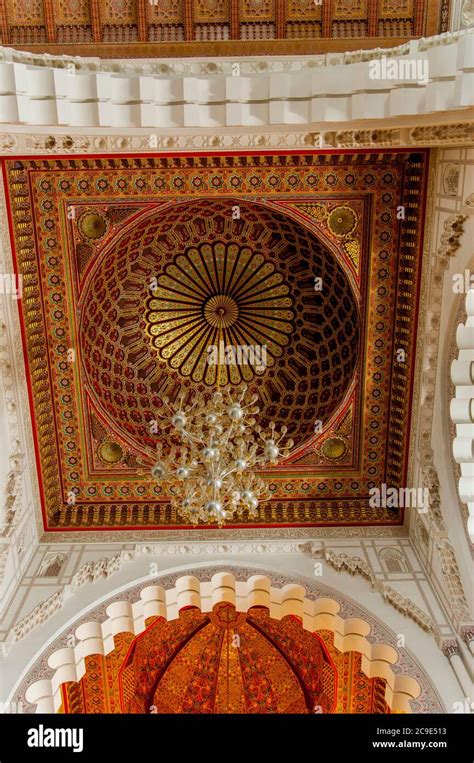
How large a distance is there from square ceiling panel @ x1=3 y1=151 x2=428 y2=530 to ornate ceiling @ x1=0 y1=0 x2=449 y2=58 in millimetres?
910

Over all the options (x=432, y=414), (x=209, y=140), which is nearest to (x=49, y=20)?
(x=209, y=140)

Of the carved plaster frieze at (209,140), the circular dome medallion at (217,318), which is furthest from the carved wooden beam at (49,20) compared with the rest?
the circular dome medallion at (217,318)

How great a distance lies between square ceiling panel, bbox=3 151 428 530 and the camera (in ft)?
19.5

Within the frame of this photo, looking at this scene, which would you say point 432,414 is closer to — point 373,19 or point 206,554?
point 206,554

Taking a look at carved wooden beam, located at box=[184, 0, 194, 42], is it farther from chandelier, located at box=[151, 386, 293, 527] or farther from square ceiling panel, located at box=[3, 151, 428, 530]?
chandelier, located at box=[151, 386, 293, 527]

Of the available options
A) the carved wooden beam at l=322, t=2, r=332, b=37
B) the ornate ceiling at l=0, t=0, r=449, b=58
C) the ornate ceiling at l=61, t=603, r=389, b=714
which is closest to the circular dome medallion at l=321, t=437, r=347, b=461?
the ornate ceiling at l=61, t=603, r=389, b=714

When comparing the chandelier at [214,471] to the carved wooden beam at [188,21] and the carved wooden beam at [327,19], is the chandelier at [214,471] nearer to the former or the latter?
the carved wooden beam at [188,21]

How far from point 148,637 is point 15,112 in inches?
264

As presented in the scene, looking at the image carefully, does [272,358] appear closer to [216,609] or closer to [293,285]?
[293,285]

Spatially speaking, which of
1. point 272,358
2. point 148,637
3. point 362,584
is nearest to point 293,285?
point 272,358

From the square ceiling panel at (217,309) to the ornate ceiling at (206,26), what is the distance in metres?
0.91

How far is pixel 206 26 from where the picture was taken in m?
5.46

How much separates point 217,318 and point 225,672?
523cm

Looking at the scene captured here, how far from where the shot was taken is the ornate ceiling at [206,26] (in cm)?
537
